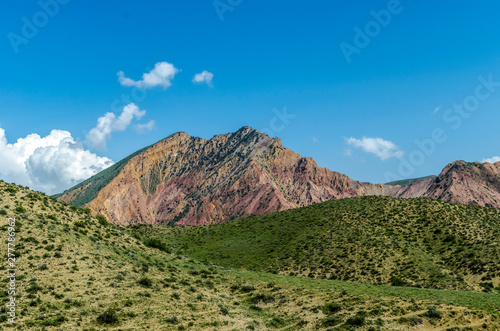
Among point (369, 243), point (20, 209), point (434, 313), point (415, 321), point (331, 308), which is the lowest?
point (415, 321)

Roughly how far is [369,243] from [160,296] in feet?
158

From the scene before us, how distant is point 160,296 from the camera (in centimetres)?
3073

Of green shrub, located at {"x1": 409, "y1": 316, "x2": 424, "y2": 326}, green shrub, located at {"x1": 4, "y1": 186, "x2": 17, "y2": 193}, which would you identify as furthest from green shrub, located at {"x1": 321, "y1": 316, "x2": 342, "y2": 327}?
green shrub, located at {"x1": 4, "y1": 186, "x2": 17, "y2": 193}

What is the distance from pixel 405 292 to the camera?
118 feet

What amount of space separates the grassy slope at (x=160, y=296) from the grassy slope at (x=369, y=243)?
727 inches

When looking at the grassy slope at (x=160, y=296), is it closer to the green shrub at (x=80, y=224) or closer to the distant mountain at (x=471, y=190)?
the green shrub at (x=80, y=224)

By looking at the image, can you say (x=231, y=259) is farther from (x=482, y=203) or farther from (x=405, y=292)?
(x=482, y=203)

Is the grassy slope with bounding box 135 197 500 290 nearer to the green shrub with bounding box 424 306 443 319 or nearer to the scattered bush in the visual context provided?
the green shrub with bounding box 424 306 443 319

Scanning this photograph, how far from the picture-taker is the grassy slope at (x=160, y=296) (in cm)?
2547

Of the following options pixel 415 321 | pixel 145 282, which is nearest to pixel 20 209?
pixel 145 282

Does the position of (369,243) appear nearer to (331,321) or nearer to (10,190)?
(331,321)

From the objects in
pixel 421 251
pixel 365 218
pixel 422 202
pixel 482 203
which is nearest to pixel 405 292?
pixel 421 251

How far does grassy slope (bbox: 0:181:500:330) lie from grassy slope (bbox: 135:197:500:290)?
60.6 ft

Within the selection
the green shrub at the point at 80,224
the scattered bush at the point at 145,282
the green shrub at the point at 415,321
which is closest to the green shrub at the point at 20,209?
the green shrub at the point at 80,224
